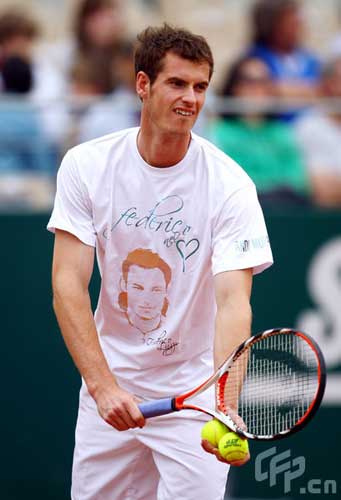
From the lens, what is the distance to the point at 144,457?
517 centimetres

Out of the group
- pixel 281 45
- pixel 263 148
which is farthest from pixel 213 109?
pixel 281 45

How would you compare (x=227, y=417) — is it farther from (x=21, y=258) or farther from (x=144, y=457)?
(x=21, y=258)

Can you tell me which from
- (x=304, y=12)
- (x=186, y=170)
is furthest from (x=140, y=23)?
(x=186, y=170)

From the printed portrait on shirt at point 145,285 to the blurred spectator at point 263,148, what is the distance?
2.67 meters

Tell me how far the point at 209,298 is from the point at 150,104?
0.88 metres

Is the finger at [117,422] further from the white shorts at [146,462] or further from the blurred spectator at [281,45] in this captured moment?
the blurred spectator at [281,45]

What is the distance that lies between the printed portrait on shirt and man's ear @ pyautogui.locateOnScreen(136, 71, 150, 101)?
649 mm

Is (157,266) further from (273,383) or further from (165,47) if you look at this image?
(165,47)

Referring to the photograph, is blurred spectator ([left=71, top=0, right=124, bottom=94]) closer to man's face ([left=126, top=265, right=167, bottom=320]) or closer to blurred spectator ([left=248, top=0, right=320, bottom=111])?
blurred spectator ([left=248, top=0, right=320, bottom=111])

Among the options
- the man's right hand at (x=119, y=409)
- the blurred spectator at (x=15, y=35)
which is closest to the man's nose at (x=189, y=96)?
the man's right hand at (x=119, y=409)

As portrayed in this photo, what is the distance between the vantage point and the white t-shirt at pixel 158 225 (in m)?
4.84

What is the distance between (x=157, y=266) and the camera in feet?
16.1

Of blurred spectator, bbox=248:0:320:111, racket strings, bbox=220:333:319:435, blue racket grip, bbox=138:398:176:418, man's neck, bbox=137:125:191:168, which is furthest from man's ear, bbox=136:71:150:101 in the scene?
blurred spectator, bbox=248:0:320:111
